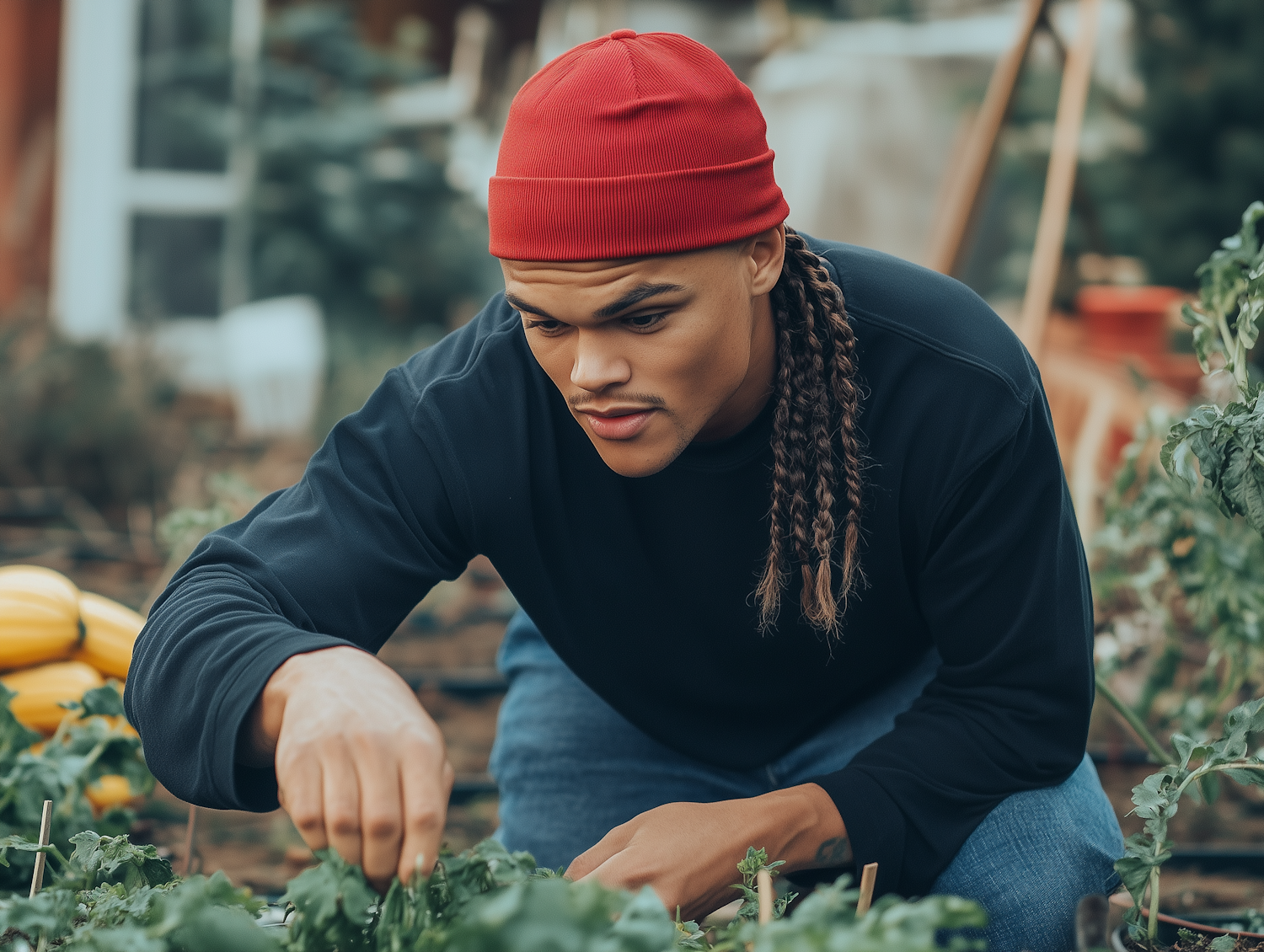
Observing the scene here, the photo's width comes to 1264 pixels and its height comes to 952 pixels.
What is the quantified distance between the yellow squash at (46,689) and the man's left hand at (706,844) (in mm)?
1121

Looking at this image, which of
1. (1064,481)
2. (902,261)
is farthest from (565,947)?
(902,261)

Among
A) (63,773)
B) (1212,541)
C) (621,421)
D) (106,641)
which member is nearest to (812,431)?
(621,421)

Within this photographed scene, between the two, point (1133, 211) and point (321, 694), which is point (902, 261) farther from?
point (1133, 211)

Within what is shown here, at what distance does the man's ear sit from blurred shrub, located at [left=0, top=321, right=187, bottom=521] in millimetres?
3922

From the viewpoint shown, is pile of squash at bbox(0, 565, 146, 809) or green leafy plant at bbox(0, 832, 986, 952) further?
pile of squash at bbox(0, 565, 146, 809)

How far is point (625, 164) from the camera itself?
4.56 feet

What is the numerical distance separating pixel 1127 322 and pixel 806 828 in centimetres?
459

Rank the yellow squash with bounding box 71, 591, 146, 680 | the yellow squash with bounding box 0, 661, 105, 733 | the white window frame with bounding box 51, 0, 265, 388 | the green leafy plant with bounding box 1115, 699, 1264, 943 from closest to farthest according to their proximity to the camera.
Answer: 1. the green leafy plant with bounding box 1115, 699, 1264, 943
2. the yellow squash with bounding box 0, 661, 105, 733
3. the yellow squash with bounding box 71, 591, 146, 680
4. the white window frame with bounding box 51, 0, 265, 388

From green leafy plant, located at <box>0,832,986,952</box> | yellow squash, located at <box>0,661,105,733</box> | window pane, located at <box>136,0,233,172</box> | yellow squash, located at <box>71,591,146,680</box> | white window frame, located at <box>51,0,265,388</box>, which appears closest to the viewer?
green leafy plant, located at <box>0,832,986,952</box>

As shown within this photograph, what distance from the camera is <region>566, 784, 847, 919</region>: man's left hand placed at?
1350mm

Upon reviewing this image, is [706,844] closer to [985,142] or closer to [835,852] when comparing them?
[835,852]

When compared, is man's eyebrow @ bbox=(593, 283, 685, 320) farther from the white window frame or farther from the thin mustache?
the white window frame

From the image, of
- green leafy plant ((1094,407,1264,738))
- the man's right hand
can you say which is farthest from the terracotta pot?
the man's right hand

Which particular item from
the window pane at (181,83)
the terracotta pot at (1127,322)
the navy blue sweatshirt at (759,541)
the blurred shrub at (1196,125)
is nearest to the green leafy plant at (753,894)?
the navy blue sweatshirt at (759,541)
